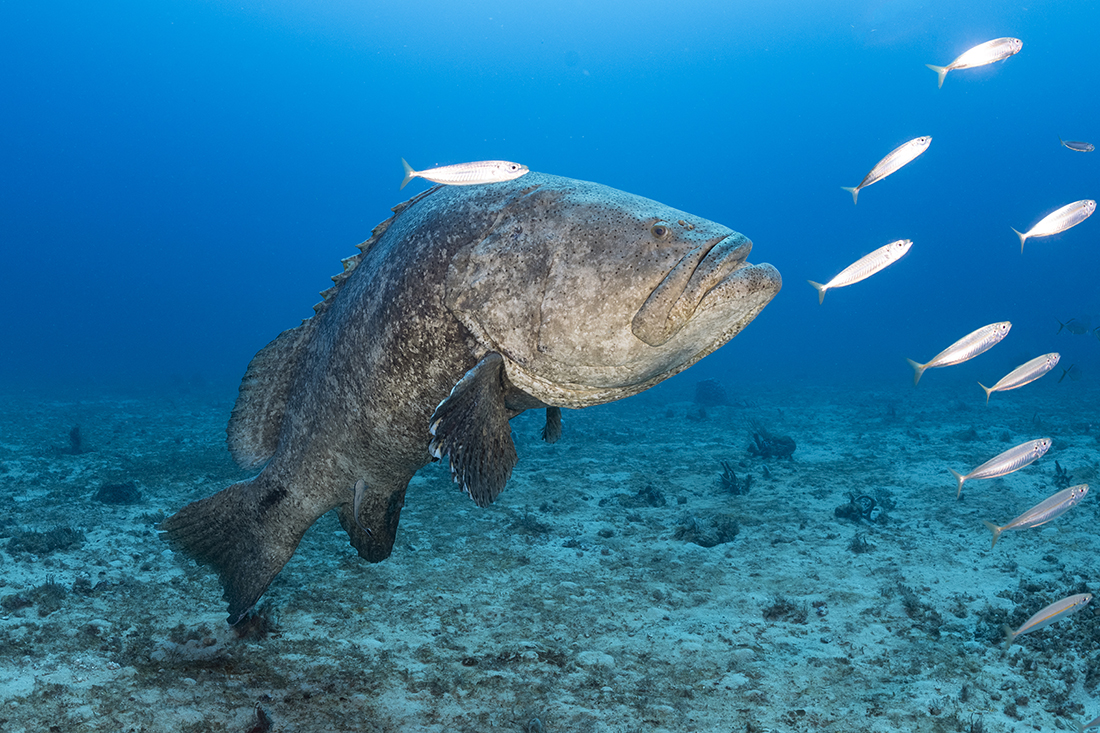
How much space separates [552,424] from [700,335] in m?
1.59

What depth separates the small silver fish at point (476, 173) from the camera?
2.86 metres

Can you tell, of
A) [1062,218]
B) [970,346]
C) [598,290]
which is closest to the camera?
[598,290]

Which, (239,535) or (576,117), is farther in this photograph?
(576,117)

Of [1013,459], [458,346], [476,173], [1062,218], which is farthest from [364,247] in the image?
[1062,218]

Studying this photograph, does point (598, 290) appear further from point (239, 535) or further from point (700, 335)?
point (239, 535)

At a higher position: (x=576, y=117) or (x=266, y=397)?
(x=576, y=117)

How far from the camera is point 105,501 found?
6688 mm

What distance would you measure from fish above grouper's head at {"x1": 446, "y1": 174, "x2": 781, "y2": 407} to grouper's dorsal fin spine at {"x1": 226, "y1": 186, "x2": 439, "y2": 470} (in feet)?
5.25

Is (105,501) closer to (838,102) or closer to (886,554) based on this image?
(886,554)

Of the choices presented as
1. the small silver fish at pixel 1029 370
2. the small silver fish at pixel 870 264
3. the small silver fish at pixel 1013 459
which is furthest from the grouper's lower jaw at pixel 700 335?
the small silver fish at pixel 1029 370

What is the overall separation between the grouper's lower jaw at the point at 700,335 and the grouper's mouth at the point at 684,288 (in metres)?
0.04

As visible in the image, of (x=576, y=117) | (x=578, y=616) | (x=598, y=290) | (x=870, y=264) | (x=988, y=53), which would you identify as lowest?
(x=578, y=616)

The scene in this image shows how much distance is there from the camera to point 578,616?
4059 millimetres

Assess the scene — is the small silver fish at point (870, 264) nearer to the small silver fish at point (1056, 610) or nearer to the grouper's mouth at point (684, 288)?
the grouper's mouth at point (684, 288)
